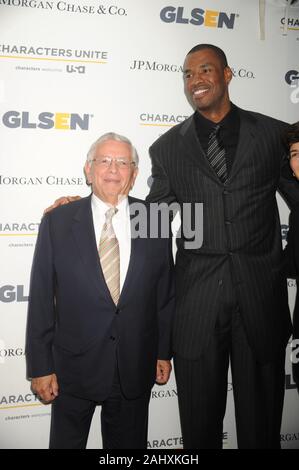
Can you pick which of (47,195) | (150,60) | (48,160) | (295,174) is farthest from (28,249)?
(295,174)

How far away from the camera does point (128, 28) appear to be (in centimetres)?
212

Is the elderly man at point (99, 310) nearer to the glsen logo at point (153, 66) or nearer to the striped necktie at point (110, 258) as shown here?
the striped necktie at point (110, 258)

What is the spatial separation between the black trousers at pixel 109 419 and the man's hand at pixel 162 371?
0.43 feet

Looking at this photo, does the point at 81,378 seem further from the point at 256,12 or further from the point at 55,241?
the point at 256,12

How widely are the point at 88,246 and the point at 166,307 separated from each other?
497mm

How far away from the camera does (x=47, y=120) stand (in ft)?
6.84

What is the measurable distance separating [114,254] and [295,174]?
95cm

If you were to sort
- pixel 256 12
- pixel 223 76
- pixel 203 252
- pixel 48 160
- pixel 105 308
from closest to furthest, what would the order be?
pixel 105 308, pixel 203 252, pixel 223 76, pixel 48 160, pixel 256 12

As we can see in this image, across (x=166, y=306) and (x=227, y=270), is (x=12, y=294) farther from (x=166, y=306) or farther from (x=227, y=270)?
(x=227, y=270)

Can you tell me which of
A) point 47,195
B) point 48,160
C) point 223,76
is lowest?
point 47,195

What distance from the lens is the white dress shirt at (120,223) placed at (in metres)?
1.59

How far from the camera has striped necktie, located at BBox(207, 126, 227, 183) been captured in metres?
1.54

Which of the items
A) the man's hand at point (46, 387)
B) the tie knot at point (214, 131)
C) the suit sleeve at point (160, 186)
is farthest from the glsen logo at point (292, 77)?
the man's hand at point (46, 387)

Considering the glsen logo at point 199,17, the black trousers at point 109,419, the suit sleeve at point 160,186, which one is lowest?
the black trousers at point 109,419
